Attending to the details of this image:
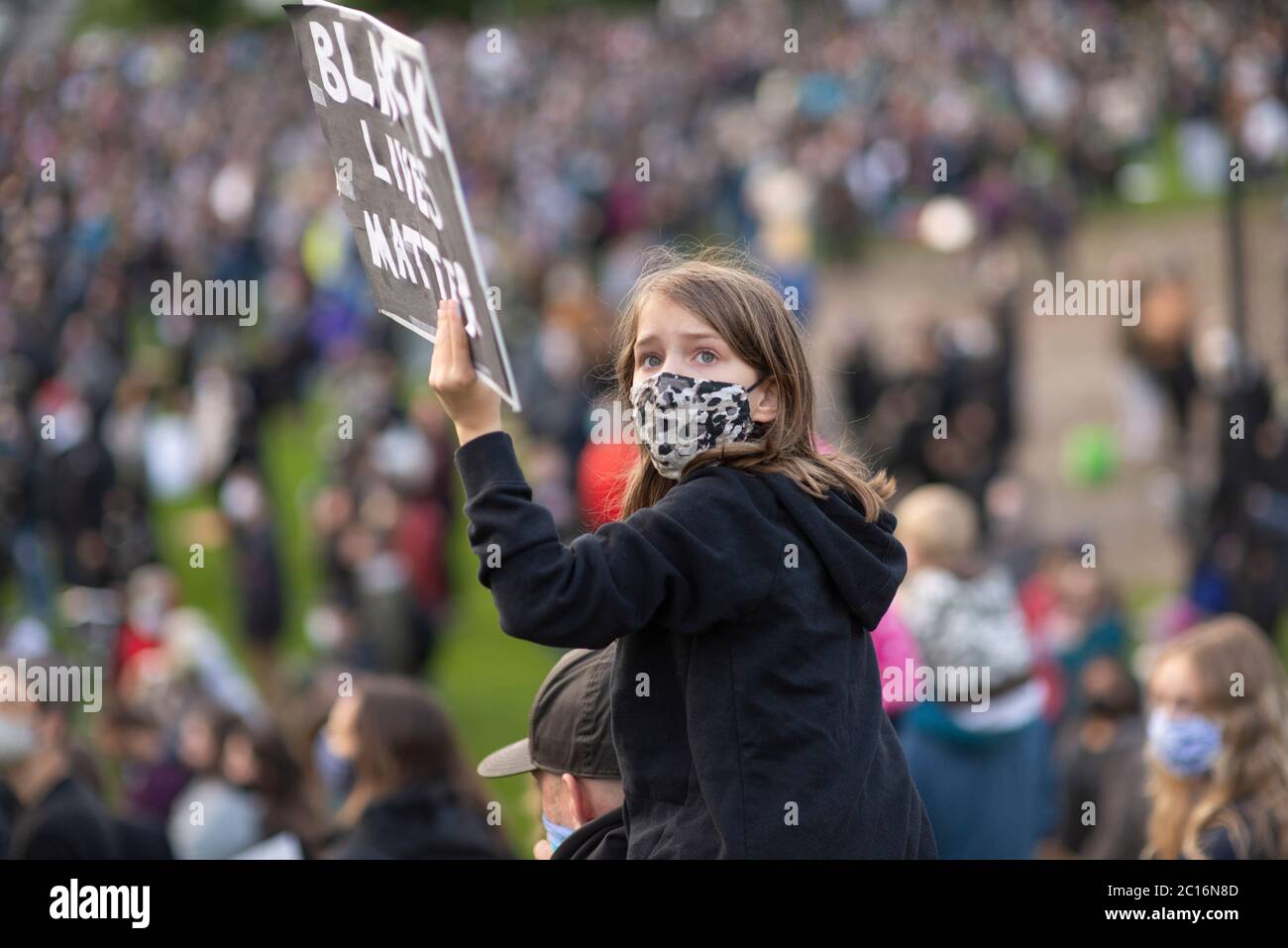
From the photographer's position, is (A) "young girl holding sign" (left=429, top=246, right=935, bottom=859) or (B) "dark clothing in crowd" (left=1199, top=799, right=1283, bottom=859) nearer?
(A) "young girl holding sign" (left=429, top=246, right=935, bottom=859)

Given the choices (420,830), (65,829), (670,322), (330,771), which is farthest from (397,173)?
(330,771)

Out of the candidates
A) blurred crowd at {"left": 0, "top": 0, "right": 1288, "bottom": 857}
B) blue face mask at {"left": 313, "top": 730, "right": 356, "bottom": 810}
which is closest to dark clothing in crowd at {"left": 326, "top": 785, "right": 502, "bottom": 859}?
blurred crowd at {"left": 0, "top": 0, "right": 1288, "bottom": 857}

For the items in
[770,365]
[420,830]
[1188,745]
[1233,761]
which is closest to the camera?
[770,365]

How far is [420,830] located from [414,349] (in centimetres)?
1624

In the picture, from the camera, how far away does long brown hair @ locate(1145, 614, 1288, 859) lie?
378cm

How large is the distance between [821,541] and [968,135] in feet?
77.2

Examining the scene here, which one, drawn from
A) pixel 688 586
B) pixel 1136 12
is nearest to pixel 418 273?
pixel 688 586

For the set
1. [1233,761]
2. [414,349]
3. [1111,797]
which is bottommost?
[1111,797]

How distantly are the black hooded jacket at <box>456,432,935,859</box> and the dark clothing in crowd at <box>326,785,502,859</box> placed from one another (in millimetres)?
2109

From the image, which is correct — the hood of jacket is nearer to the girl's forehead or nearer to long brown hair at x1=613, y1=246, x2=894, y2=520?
long brown hair at x1=613, y1=246, x2=894, y2=520

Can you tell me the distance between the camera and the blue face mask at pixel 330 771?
6.85 metres

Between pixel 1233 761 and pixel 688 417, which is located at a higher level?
pixel 688 417

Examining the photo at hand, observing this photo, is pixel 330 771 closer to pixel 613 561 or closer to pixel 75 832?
pixel 75 832

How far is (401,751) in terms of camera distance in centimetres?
472
